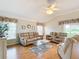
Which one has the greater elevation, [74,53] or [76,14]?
[76,14]

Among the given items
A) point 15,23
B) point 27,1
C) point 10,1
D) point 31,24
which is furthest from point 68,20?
point 10,1

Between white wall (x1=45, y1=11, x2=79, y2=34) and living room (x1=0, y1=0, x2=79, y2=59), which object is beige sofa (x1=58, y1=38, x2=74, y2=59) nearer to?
living room (x1=0, y1=0, x2=79, y2=59)

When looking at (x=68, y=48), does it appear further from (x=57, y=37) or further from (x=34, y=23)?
(x=34, y=23)

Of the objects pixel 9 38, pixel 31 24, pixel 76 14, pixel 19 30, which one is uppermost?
pixel 76 14

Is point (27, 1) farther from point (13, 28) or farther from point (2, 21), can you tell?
point (13, 28)

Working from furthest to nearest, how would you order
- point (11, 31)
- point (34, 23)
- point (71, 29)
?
1. point (34, 23)
2. point (71, 29)
3. point (11, 31)

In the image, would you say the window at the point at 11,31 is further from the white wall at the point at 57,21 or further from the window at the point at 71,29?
the window at the point at 71,29

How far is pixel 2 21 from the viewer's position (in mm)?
5445

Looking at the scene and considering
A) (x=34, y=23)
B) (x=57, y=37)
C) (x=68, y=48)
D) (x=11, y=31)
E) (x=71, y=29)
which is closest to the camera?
(x=68, y=48)

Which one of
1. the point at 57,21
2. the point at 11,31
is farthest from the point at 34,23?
the point at 11,31

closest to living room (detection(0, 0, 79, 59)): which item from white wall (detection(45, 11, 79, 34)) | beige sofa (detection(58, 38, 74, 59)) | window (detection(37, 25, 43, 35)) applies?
white wall (detection(45, 11, 79, 34))

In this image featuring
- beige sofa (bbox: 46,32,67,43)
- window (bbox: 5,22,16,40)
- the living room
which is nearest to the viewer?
the living room

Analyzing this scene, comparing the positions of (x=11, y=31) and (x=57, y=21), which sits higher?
(x=57, y=21)

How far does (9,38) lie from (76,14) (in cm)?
552
